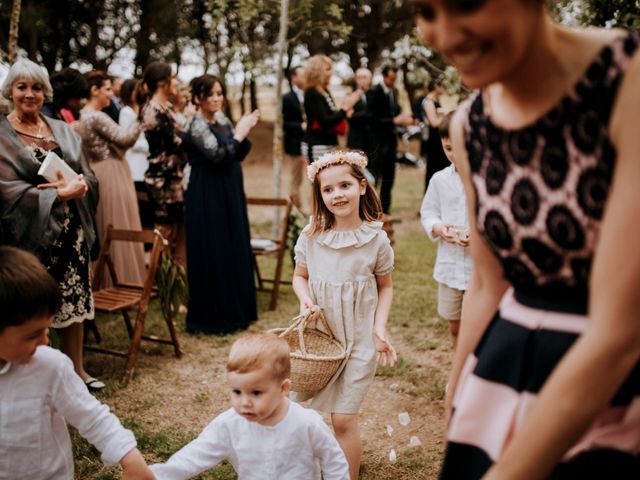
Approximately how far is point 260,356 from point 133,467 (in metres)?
0.52

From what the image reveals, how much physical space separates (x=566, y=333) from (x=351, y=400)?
2.04 metres

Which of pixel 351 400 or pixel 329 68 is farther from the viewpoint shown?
pixel 329 68

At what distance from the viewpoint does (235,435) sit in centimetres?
234

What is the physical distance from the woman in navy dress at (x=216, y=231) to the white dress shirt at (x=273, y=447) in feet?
11.6

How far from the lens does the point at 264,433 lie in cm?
232

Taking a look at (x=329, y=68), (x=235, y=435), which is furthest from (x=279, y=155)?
(x=235, y=435)

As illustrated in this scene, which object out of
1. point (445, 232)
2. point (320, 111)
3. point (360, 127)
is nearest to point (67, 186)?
point (445, 232)

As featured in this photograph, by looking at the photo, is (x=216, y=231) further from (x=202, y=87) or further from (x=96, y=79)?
(x=96, y=79)

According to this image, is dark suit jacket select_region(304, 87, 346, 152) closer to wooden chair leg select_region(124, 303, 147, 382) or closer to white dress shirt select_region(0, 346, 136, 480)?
wooden chair leg select_region(124, 303, 147, 382)

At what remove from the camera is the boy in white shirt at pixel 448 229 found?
4.18 meters

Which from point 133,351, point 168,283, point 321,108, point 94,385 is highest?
point 321,108

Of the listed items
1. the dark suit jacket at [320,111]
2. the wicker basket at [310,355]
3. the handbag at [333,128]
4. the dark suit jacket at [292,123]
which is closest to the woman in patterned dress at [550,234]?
the wicker basket at [310,355]

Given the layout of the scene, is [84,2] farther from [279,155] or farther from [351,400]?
[351,400]

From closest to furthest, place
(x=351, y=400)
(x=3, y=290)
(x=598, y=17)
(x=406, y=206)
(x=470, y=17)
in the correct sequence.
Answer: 1. (x=470, y=17)
2. (x=3, y=290)
3. (x=351, y=400)
4. (x=598, y=17)
5. (x=406, y=206)
